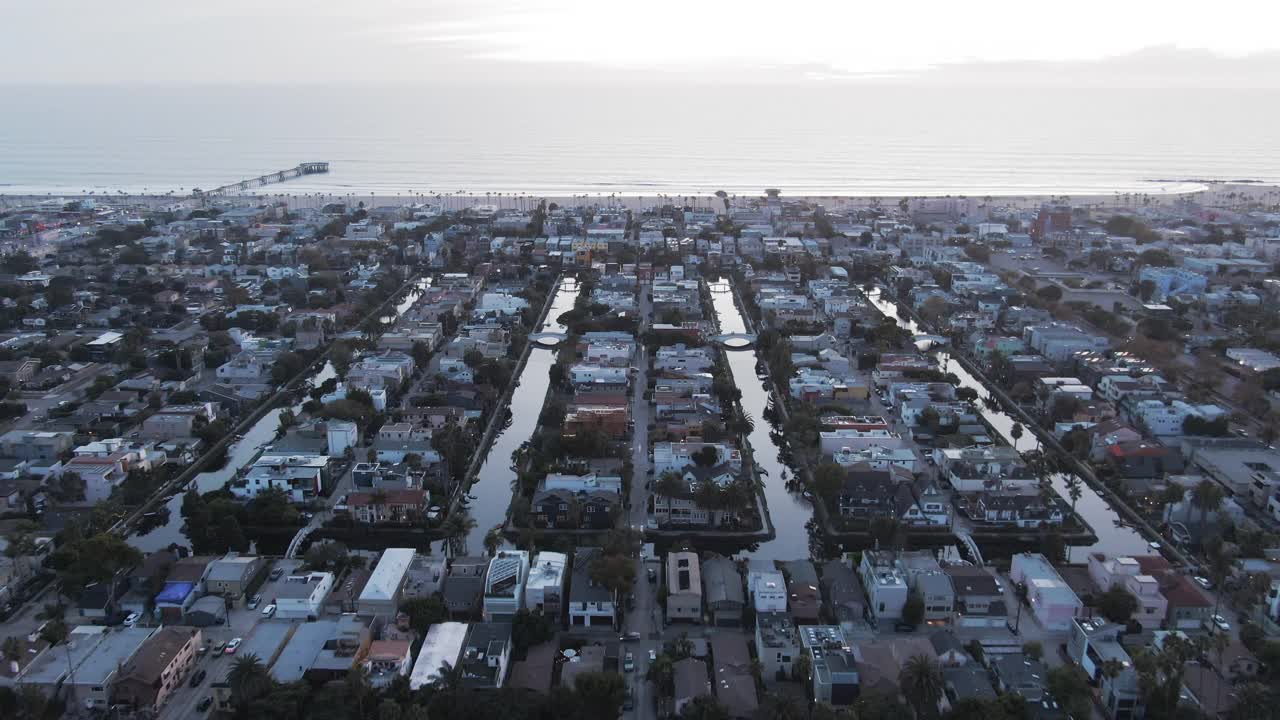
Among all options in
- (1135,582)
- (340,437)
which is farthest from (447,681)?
(1135,582)

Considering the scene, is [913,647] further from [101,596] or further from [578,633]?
[101,596]

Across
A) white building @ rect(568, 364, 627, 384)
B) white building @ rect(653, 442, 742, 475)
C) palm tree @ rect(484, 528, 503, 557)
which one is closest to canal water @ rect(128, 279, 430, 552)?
palm tree @ rect(484, 528, 503, 557)

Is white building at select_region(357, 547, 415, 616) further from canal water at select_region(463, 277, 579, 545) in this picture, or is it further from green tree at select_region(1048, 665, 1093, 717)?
green tree at select_region(1048, 665, 1093, 717)

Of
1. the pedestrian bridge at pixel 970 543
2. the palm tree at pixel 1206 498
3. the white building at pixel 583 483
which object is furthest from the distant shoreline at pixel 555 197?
the pedestrian bridge at pixel 970 543

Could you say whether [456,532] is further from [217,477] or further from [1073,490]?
[1073,490]

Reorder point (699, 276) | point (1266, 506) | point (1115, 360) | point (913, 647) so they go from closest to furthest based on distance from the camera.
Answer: point (913, 647), point (1266, 506), point (1115, 360), point (699, 276)

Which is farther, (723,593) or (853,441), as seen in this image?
(853,441)

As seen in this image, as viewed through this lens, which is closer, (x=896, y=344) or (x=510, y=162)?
(x=896, y=344)

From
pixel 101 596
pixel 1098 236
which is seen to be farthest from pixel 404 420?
pixel 1098 236
